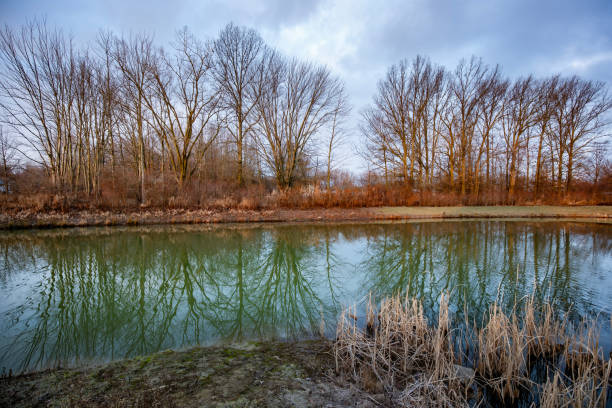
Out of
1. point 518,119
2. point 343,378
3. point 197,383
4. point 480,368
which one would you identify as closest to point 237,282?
point 197,383

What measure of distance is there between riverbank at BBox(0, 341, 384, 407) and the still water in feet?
1.58

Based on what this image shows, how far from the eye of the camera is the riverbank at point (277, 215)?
1281cm

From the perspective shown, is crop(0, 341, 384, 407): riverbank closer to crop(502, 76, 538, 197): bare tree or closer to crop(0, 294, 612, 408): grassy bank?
crop(0, 294, 612, 408): grassy bank

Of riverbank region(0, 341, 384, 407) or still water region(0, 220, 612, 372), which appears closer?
riverbank region(0, 341, 384, 407)

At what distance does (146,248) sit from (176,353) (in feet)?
21.9

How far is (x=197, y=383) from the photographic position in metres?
2.26

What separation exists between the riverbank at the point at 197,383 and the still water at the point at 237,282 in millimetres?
481

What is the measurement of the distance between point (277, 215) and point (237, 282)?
1029 centimetres

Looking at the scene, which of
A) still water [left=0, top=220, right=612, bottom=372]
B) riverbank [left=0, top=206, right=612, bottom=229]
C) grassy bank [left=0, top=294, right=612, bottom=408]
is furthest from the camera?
riverbank [left=0, top=206, right=612, bottom=229]

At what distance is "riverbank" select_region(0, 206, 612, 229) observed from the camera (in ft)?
42.0

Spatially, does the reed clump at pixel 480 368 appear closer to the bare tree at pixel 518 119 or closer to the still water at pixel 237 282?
the still water at pixel 237 282

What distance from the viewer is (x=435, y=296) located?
4621 mm

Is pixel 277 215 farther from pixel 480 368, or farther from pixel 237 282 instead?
pixel 480 368

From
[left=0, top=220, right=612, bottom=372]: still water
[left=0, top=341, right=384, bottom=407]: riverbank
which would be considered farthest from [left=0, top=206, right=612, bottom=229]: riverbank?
[left=0, top=341, right=384, bottom=407]: riverbank
